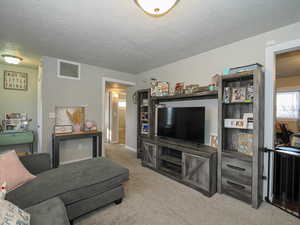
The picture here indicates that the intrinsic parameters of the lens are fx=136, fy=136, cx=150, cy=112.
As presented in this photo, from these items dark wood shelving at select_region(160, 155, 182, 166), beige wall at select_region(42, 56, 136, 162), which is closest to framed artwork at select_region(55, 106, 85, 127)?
beige wall at select_region(42, 56, 136, 162)

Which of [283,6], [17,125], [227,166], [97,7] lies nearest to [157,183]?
[227,166]

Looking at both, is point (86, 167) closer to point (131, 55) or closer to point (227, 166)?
point (227, 166)

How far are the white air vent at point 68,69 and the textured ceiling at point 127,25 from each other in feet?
1.36

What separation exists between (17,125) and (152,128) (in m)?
3.60

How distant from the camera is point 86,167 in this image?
1996 mm

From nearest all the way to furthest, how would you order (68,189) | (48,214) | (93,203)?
1. (48,214)
2. (68,189)
3. (93,203)

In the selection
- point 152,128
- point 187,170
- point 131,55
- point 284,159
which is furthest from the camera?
point 152,128

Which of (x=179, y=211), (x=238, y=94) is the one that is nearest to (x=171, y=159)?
(x=179, y=211)

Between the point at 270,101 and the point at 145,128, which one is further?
the point at 145,128

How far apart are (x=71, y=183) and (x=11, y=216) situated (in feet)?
2.41

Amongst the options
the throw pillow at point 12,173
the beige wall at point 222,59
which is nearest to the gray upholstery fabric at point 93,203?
the throw pillow at point 12,173

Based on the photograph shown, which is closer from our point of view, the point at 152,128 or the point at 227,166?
the point at 227,166

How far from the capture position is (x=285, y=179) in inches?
78.4

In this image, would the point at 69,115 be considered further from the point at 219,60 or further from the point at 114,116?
the point at 219,60
